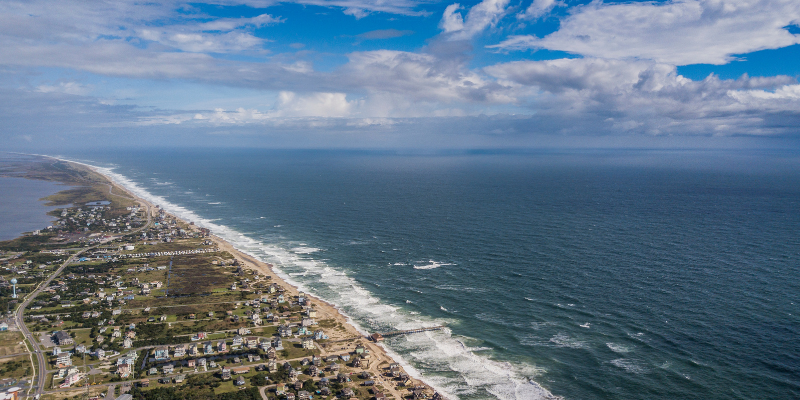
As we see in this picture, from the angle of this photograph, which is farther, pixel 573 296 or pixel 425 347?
pixel 573 296

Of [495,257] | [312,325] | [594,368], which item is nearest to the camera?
[594,368]

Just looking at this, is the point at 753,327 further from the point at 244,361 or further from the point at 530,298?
the point at 244,361

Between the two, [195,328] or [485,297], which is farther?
[485,297]

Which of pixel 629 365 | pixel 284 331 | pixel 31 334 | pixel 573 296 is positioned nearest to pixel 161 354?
pixel 284 331

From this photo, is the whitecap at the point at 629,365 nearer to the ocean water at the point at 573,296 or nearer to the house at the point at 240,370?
the ocean water at the point at 573,296

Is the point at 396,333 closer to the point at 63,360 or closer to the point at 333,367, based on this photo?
the point at 333,367

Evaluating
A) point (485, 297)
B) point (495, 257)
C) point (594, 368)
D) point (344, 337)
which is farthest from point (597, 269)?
point (344, 337)

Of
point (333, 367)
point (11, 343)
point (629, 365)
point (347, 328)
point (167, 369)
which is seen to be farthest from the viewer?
point (347, 328)

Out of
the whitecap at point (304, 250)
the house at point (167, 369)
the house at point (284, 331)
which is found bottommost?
the house at point (167, 369)

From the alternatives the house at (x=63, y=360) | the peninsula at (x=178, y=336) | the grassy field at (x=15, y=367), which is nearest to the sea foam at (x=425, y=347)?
the peninsula at (x=178, y=336)
